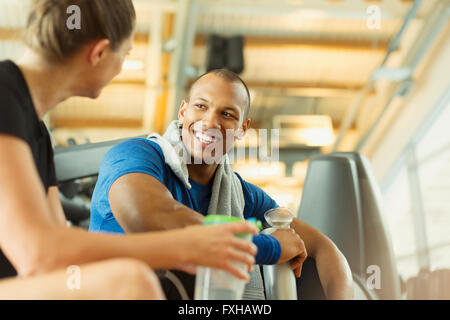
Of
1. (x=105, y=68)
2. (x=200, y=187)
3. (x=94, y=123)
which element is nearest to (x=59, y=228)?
(x=105, y=68)

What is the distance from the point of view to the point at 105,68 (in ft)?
2.61

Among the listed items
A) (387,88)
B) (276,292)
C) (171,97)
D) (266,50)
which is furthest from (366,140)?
(276,292)

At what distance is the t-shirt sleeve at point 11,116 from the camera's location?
25.8 inches

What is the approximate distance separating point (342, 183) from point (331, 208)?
0.25 feet

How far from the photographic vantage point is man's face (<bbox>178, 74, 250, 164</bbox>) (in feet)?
4.09

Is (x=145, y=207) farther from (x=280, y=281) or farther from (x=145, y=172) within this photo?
(x=280, y=281)

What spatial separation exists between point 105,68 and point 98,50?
39mm

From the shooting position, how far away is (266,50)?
5223 millimetres

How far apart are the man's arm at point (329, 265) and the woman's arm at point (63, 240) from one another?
465mm

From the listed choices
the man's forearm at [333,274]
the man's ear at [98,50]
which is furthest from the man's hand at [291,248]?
the man's ear at [98,50]

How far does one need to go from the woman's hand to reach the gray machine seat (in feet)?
2.34

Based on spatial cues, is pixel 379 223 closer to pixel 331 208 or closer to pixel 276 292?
pixel 331 208

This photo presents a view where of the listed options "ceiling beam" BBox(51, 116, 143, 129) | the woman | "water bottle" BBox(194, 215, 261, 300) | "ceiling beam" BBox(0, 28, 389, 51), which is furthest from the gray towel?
"ceiling beam" BBox(51, 116, 143, 129)

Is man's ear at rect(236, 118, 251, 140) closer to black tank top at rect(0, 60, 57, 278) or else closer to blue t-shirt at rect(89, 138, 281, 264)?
blue t-shirt at rect(89, 138, 281, 264)
